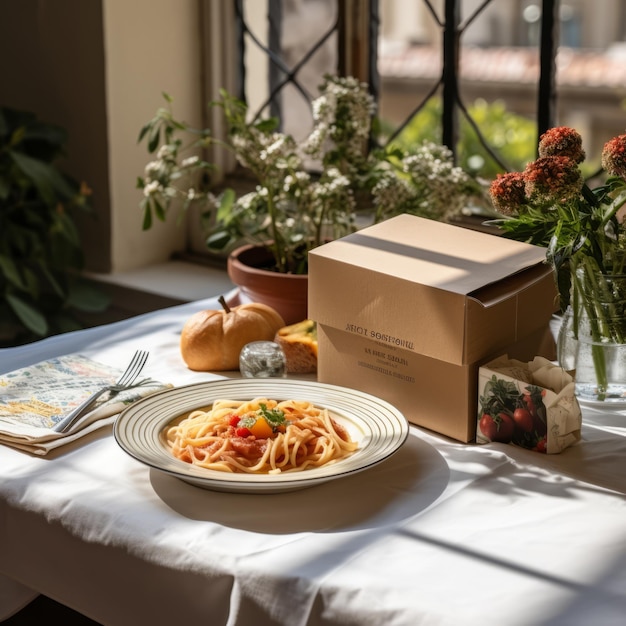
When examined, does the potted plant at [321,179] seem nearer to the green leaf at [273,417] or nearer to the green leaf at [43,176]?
the green leaf at [273,417]

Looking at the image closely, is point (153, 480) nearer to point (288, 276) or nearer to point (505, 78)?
point (288, 276)

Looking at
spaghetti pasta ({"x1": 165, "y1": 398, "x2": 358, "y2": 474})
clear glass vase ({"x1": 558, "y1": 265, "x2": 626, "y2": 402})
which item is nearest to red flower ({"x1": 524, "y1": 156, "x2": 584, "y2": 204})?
clear glass vase ({"x1": 558, "y1": 265, "x2": 626, "y2": 402})

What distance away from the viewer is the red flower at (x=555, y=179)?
1163mm

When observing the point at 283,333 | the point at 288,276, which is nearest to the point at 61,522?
the point at 283,333

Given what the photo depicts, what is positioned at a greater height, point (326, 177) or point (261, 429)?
point (326, 177)

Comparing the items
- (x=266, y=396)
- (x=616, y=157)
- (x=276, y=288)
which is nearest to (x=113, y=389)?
(x=266, y=396)

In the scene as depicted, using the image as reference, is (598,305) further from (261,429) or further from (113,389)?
(113,389)

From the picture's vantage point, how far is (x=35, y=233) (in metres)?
2.28

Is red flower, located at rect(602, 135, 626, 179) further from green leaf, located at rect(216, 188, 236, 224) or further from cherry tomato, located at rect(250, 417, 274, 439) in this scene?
green leaf, located at rect(216, 188, 236, 224)

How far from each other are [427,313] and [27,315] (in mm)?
1310

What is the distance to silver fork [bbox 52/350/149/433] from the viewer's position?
1.24 m

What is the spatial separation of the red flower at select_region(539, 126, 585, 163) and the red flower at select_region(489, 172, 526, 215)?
46 millimetres

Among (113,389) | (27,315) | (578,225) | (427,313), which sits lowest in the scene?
(27,315)

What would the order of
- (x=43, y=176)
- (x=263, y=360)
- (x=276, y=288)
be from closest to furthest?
(x=263, y=360) → (x=276, y=288) → (x=43, y=176)
